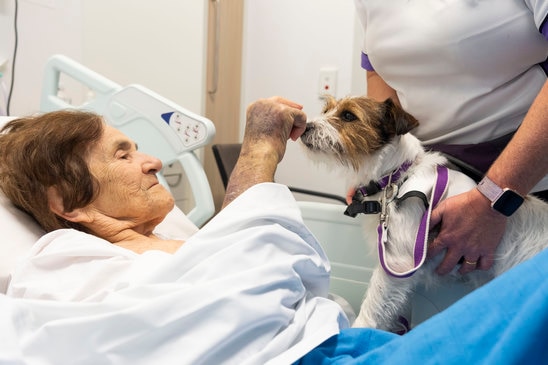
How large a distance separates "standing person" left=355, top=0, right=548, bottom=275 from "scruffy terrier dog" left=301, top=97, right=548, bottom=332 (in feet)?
0.20

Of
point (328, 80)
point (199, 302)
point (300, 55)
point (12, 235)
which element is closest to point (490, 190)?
point (199, 302)

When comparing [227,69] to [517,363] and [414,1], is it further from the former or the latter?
[517,363]

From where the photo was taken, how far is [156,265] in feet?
2.83

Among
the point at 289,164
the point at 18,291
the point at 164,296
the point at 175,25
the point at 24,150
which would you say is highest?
the point at 175,25

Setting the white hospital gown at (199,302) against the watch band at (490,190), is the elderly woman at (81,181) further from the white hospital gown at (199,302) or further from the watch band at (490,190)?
the watch band at (490,190)

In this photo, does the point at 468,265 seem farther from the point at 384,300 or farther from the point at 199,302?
the point at 199,302

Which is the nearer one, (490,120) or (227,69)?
(490,120)

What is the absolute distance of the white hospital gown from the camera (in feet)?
2.25

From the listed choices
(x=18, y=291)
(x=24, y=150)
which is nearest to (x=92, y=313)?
(x=18, y=291)

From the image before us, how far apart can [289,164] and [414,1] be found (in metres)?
2.41

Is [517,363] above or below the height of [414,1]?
below

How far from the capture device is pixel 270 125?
1112mm

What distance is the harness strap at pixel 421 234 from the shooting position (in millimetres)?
1188

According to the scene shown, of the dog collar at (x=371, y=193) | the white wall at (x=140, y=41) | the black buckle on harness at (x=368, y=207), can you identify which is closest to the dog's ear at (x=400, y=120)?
the dog collar at (x=371, y=193)
